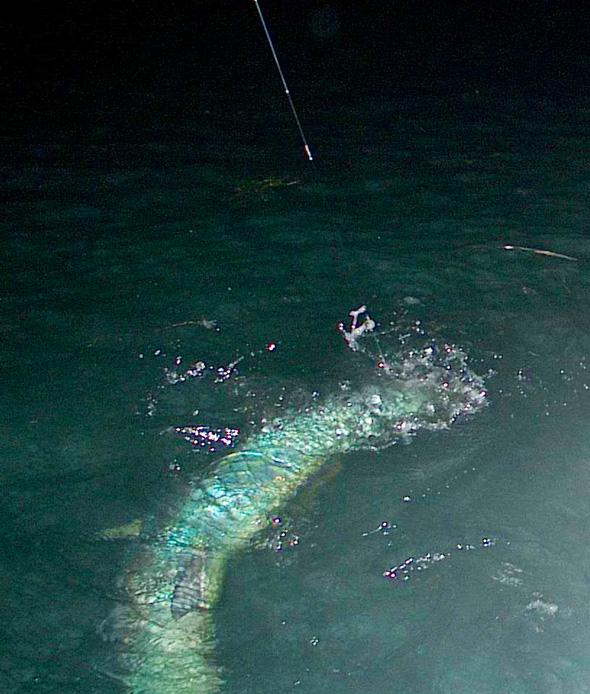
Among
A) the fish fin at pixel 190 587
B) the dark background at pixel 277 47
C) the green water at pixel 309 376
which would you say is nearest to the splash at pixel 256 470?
the fish fin at pixel 190 587

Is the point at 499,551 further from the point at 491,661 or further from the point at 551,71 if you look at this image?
the point at 551,71

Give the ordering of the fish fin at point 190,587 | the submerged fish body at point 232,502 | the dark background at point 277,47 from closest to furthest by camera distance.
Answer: the submerged fish body at point 232,502 → the fish fin at point 190,587 → the dark background at point 277,47

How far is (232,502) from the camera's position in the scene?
201 inches

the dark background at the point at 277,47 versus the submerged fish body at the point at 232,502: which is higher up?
the dark background at the point at 277,47

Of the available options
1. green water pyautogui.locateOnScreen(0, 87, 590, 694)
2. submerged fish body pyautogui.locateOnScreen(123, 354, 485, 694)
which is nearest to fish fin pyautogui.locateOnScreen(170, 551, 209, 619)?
submerged fish body pyautogui.locateOnScreen(123, 354, 485, 694)

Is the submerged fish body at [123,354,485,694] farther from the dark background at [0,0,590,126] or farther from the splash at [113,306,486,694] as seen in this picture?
the dark background at [0,0,590,126]

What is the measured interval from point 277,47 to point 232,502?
1214 centimetres

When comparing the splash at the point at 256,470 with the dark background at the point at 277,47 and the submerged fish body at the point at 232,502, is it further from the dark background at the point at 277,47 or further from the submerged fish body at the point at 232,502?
the dark background at the point at 277,47

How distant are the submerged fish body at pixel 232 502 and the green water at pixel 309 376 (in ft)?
0.45

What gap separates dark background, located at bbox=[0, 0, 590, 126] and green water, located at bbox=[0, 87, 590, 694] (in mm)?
2165

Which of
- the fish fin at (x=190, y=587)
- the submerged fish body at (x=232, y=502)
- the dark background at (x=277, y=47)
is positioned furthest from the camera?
the dark background at (x=277, y=47)

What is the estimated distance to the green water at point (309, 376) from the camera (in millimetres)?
4156

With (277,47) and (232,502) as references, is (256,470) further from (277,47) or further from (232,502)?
(277,47)

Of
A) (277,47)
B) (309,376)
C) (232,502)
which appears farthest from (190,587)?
(277,47)
